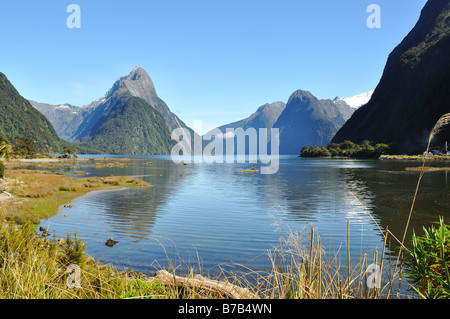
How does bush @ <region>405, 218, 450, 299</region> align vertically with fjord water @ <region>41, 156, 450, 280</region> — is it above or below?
above

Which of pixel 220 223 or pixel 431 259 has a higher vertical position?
pixel 431 259

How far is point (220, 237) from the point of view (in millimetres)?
20062

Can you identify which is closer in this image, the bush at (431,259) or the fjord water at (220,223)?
the bush at (431,259)

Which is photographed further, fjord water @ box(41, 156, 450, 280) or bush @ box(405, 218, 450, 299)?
fjord water @ box(41, 156, 450, 280)

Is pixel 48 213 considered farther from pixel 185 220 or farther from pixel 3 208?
pixel 185 220

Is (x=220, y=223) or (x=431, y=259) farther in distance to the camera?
(x=220, y=223)

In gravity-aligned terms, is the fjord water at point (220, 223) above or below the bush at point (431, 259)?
below
